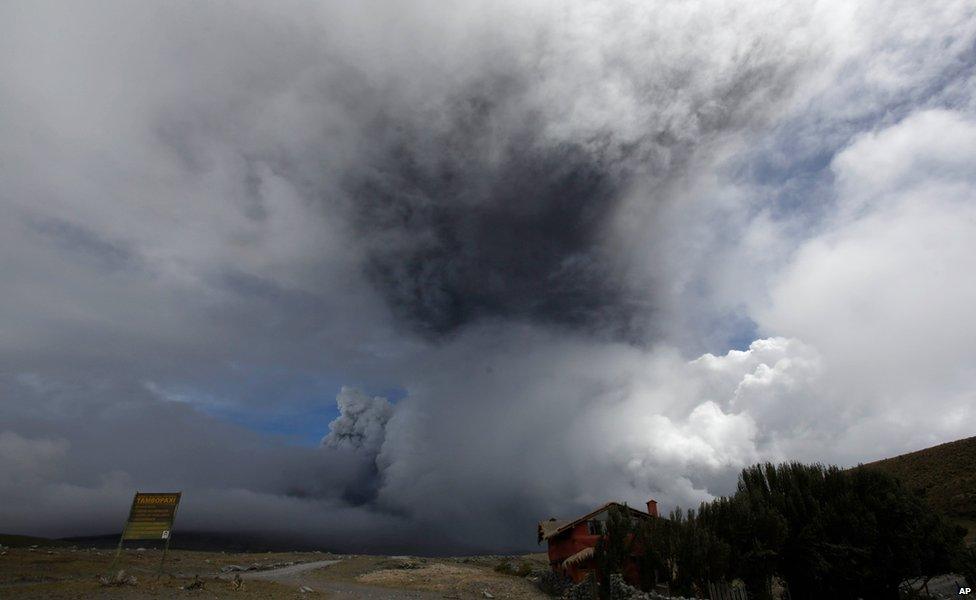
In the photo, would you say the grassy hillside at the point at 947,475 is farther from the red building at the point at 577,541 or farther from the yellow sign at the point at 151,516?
the yellow sign at the point at 151,516

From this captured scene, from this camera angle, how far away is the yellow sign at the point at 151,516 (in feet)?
98.6

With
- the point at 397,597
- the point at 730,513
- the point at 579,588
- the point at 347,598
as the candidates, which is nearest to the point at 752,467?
the point at 730,513

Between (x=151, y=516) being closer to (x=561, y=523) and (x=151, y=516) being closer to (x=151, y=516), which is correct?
(x=151, y=516)

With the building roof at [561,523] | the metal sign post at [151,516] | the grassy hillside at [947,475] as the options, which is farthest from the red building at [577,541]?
the metal sign post at [151,516]

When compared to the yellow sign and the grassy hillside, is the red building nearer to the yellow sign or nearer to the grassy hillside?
the grassy hillside

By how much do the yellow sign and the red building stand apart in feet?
90.8

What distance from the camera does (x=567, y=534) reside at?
47281mm

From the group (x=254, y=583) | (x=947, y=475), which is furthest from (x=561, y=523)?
(x=947, y=475)

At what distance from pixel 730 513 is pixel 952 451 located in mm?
63792

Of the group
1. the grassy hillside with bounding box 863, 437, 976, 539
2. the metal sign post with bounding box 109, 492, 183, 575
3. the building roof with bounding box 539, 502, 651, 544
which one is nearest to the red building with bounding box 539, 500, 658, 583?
the building roof with bounding box 539, 502, 651, 544

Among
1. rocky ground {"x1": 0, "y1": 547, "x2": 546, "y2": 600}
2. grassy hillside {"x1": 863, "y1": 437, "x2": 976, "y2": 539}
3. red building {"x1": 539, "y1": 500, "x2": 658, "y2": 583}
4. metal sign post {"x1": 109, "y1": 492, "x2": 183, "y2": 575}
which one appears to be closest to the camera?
rocky ground {"x1": 0, "y1": 547, "x2": 546, "y2": 600}

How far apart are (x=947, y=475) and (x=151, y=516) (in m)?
82.7

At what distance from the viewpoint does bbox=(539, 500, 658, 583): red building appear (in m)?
40.4

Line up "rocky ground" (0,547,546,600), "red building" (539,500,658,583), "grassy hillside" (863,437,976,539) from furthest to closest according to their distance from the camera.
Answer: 1. "grassy hillside" (863,437,976,539)
2. "red building" (539,500,658,583)
3. "rocky ground" (0,547,546,600)
